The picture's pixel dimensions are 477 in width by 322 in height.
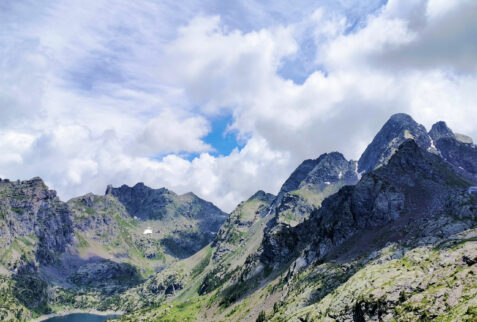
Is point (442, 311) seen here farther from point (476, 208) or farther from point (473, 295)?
point (476, 208)

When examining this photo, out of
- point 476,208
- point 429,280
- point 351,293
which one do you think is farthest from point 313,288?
point 476,208

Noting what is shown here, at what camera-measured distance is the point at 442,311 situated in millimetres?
85562

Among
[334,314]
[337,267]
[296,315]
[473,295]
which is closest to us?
[473,295]

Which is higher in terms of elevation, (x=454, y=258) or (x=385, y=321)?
(x=454, y=258)

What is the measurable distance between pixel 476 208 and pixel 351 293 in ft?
336

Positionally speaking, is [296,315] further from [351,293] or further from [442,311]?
[442,311]

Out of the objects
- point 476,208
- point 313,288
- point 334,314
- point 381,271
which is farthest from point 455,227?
point 334,314

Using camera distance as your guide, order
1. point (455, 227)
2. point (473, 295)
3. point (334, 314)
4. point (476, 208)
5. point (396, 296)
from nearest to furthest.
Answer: point (473, 295) → point (396, 296) → point (334, 314) → point (455, 227) → point (476, 208)

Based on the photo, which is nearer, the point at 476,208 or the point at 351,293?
the point at 351,293

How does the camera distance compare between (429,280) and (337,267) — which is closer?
(429,280)

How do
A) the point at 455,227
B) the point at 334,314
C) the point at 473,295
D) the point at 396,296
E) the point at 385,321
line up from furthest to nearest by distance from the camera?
1. the point at 455,227
2. the point at 334,314
3. the point at 396,296
4. the point at 385,321
5. the point at 473,295

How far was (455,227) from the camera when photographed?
6777 inches

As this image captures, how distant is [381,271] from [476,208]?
3430 inches

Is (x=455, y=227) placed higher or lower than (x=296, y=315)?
higher
